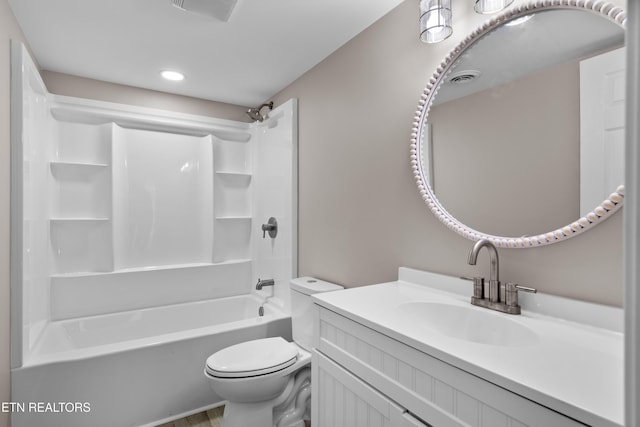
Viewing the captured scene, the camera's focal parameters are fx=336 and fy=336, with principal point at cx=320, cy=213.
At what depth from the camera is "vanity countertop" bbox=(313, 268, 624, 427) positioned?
24.4 inches

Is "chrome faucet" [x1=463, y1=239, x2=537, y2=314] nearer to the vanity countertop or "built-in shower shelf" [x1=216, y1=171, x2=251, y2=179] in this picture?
the vanity countertop

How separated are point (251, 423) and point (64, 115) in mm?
2596

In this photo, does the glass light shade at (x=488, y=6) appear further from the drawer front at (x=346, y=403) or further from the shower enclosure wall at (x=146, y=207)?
the shower enclosure wall at (x=146, y=207)

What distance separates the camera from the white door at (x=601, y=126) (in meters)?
0.93

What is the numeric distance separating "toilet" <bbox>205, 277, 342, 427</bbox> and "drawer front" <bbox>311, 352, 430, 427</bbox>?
47 centimetres

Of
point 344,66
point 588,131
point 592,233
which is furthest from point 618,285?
point 344,66

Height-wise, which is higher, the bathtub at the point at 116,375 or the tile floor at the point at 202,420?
the bathtub at the point at 116,375

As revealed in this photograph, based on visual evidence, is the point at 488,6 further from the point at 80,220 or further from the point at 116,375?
the point at 80,220

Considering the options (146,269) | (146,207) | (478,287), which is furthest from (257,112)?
(478,287)

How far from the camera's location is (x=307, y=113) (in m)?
2.49

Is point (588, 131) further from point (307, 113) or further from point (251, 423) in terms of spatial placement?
point (251, 423)

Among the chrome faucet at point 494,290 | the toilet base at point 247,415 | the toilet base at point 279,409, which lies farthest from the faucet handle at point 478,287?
the toilet base at point 247,415

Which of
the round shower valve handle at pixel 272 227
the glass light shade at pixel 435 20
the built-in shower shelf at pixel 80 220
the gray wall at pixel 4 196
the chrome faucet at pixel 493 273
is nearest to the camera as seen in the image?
the chrome faucet at pixel 493 273

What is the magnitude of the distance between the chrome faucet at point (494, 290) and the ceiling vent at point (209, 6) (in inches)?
62.5
